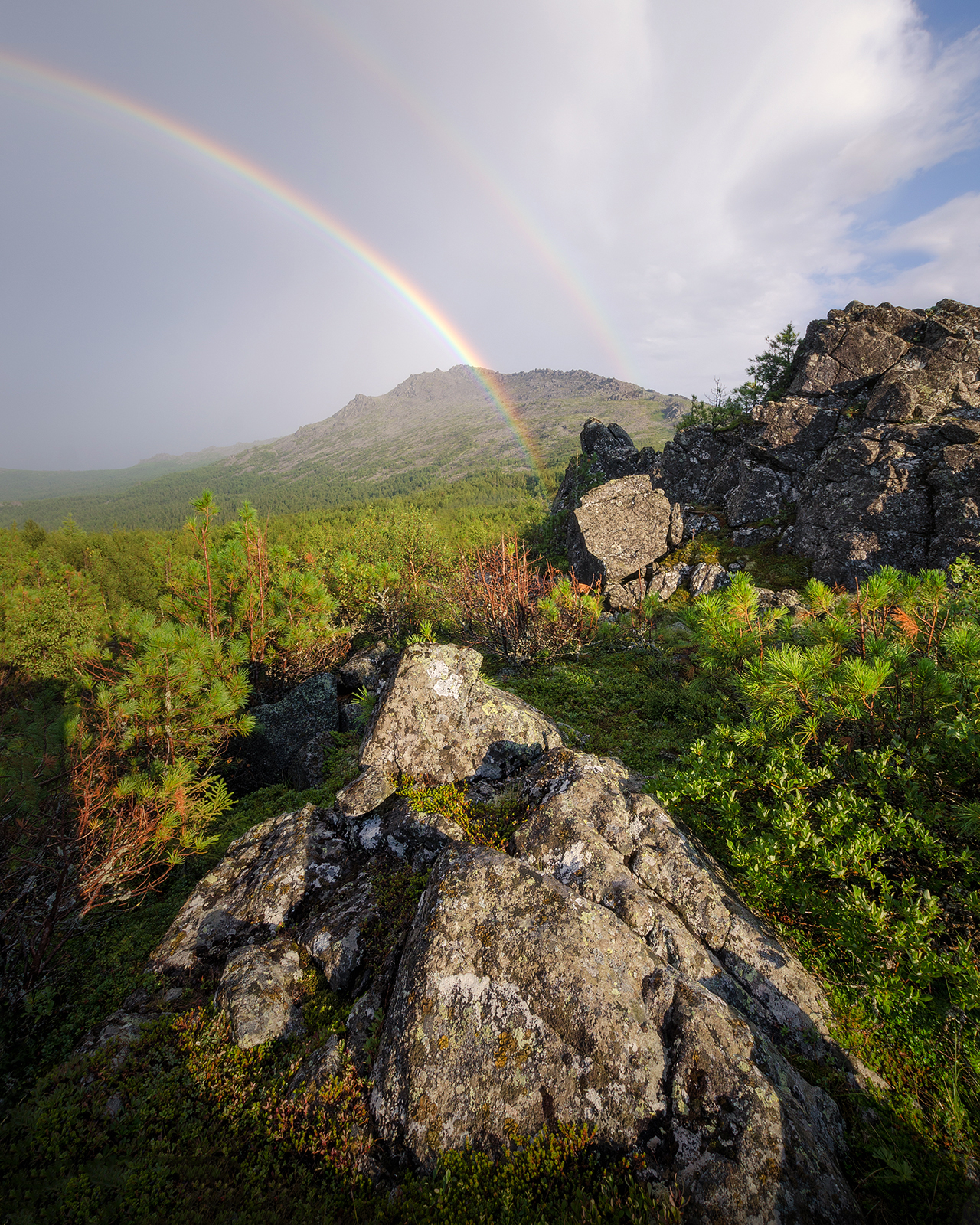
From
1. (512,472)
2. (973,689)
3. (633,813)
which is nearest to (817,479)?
(973,689)

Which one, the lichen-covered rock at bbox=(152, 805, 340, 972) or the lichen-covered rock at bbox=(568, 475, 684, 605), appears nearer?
the lichen-covered rock at bbox=(152, 805, 340, 972)

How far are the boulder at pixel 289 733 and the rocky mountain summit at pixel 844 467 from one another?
9.69 metres

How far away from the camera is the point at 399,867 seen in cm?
463

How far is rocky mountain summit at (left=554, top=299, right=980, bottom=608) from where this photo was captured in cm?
1279

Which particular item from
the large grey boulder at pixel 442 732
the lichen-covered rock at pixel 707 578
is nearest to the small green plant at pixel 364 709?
the large grey boulder at pixel 442 732

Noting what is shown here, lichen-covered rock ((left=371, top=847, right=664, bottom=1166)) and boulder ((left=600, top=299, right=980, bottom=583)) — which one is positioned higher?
boulder ((left=600, top=299, right=980, bottom=583))

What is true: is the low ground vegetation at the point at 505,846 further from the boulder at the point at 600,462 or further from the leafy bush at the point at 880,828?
the boulder at the point at 600,462

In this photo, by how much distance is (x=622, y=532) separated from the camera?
16.6 m

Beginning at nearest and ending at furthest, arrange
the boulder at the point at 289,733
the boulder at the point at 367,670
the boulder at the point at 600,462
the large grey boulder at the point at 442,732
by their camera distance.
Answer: the large grey boulder at the point at 442,732 → the boulder at the point at 289,733 → the boulder at the point at 367,670 → the boulder at the point at 600,462

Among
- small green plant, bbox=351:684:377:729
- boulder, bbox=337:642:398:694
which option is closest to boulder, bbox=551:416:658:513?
boulder, bbox=337:642:398:694

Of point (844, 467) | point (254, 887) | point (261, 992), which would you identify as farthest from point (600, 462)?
point (261, 992)

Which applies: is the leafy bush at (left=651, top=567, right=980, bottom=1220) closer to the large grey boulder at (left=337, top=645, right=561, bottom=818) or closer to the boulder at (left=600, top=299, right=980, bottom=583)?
the large grey boulder at (left=337, top=645, right=561, bottom=818)

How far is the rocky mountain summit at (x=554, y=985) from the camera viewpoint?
252cm

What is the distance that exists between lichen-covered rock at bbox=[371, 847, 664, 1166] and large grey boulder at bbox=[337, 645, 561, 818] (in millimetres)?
2287
